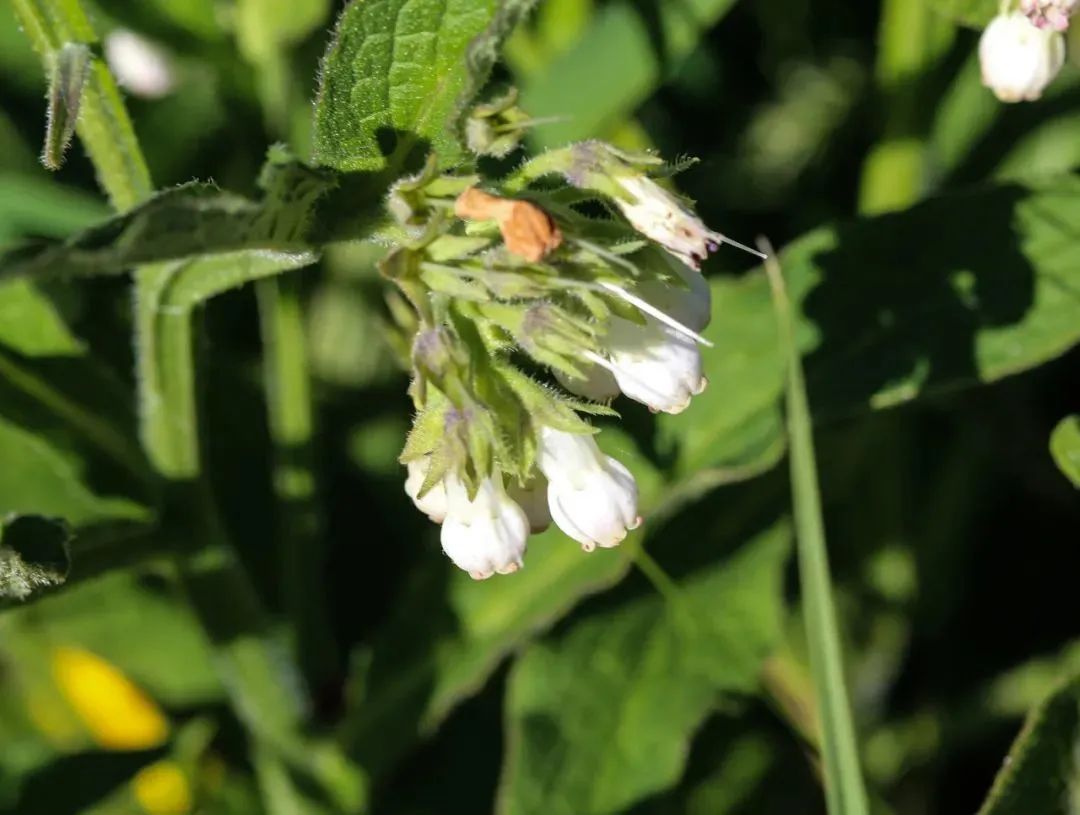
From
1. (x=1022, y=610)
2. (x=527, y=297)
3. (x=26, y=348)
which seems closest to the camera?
(x=527, y=297)

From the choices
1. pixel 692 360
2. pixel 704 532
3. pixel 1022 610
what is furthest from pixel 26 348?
pixel 1022 610

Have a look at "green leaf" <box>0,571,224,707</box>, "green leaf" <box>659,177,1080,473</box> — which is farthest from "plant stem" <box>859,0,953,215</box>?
"green leaf" <box>0,571,224,707</box>

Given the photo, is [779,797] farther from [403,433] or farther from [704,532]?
[403,433]

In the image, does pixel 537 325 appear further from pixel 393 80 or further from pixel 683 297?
pixel 393 80

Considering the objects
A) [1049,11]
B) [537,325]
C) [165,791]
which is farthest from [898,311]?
[165,791]

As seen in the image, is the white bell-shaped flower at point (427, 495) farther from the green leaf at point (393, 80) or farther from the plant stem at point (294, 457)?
the plant stem at point (294, 457)

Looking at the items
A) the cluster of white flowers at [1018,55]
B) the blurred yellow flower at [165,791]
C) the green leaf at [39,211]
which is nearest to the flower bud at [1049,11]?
the cluster of white flowers at [1018,55]
